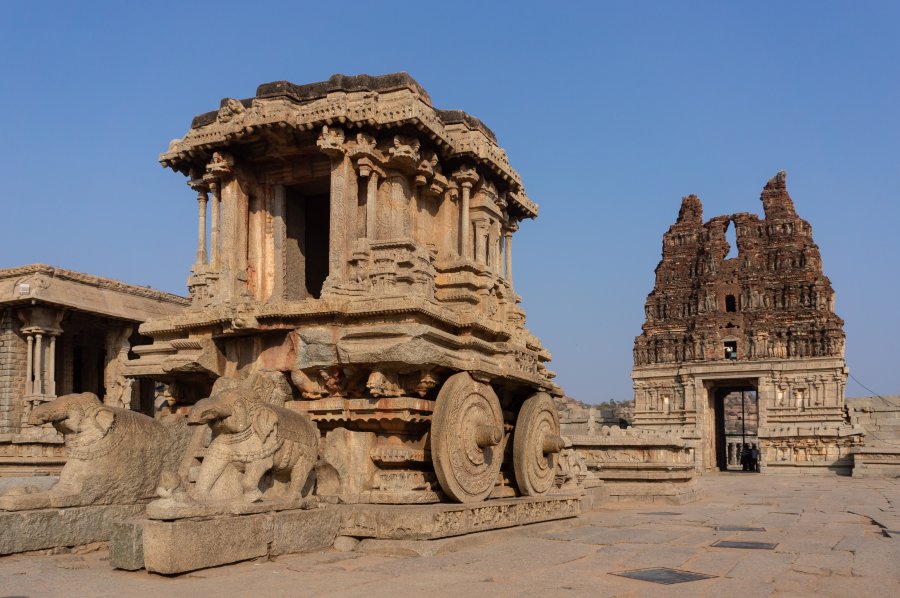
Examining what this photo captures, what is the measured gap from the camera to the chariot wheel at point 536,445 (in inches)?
421

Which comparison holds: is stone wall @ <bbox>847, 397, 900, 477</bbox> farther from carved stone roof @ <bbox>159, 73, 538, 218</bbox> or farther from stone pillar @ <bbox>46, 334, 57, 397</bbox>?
stone pillar @ <bbox>46, 334, 57, 397</bbox>

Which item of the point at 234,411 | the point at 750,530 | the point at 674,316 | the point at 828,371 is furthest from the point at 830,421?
the point at 234,411

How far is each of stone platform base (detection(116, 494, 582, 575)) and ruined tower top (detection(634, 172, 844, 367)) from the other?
123ft

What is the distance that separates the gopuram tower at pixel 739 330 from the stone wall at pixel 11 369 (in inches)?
1101

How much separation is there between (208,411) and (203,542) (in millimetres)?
1185

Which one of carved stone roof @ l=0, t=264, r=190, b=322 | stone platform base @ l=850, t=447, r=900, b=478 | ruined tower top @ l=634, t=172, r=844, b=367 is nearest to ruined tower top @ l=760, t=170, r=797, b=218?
ruined tower top @ l=634, t=172, r=844, b=367

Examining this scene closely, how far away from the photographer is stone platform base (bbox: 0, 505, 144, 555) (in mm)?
7113

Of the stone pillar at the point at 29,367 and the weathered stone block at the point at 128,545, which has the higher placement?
the stone pillar at the point at 29,367

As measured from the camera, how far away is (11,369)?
29.3m

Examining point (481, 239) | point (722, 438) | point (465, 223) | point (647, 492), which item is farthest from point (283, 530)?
point (722, 438)

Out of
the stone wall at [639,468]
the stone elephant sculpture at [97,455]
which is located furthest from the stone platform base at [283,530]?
the stone wall at [639,468]

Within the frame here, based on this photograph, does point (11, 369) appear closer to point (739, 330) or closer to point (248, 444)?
point (248, 444)

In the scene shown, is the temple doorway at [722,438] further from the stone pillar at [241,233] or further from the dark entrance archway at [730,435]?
the stone pillar at [241,233]

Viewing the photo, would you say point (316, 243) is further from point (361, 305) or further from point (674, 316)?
point (674, 316)
